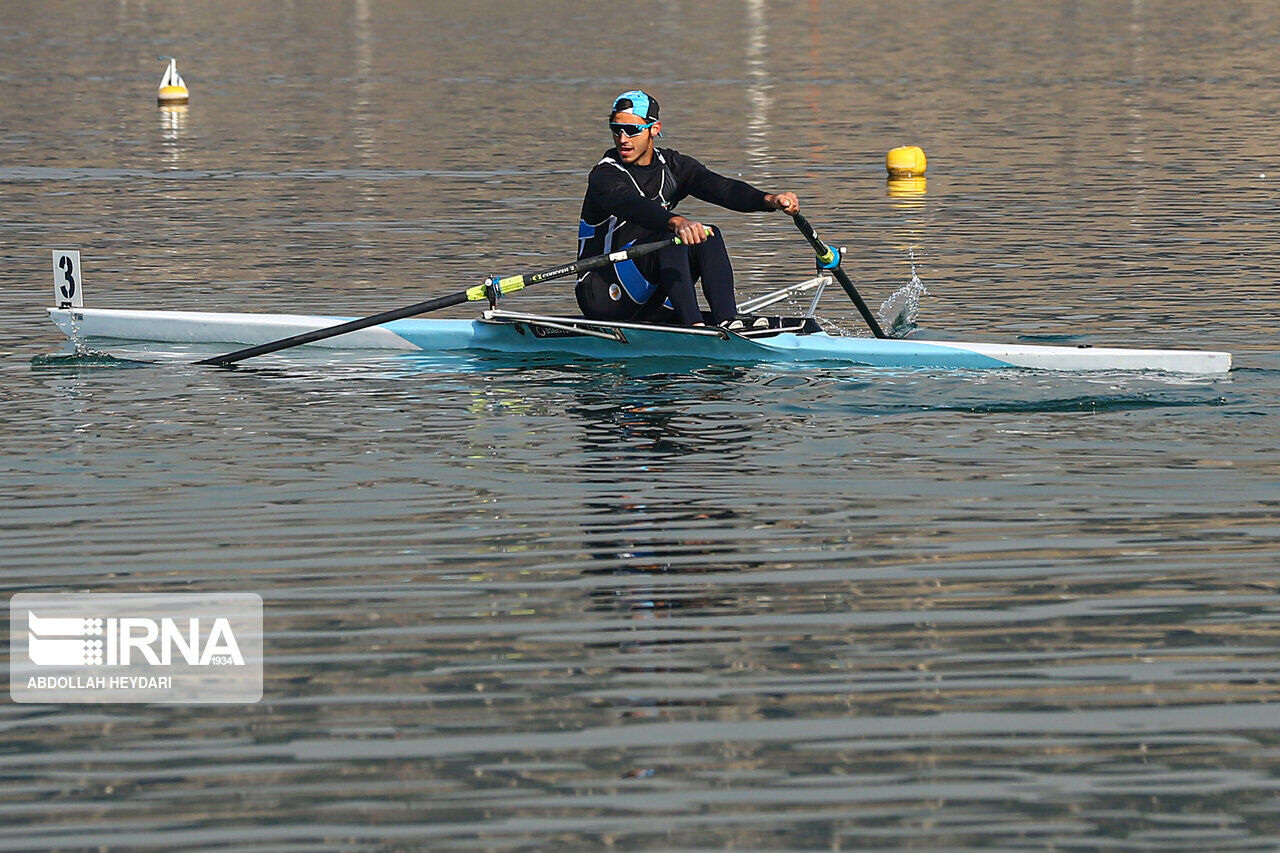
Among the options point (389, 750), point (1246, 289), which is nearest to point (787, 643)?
point (389, 750)

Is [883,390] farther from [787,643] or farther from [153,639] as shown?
[153,639]

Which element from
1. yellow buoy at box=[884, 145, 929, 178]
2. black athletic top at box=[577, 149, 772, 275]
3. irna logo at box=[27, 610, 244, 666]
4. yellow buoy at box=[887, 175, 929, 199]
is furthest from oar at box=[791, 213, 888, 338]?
yellow buoy at box=[884, 145, 929, 178]

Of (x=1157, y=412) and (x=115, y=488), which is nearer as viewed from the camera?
(x=115, y=488)

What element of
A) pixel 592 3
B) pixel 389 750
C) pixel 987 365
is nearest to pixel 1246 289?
pixel 987 365

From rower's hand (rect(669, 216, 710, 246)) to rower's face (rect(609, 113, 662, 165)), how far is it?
0.75 meters

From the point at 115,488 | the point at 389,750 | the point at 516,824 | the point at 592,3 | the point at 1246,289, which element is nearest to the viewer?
the point at 516,824

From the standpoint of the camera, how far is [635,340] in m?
12.7

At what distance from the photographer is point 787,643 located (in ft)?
22.9

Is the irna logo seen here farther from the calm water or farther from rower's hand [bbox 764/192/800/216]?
rower's hand [bbox 764/192/800/216]

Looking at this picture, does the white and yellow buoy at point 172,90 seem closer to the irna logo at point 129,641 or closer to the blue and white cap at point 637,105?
the blue and white cap at point 637,105

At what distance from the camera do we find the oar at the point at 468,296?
12.2m

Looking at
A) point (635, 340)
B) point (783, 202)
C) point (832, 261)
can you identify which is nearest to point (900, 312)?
point (832, 261)

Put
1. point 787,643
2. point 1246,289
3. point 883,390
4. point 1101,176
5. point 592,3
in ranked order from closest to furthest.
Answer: point 787,643 < point 883,390 < point 1246,289 < point 1101,176 < point 592,3

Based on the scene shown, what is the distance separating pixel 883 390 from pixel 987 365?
2.32 feet
